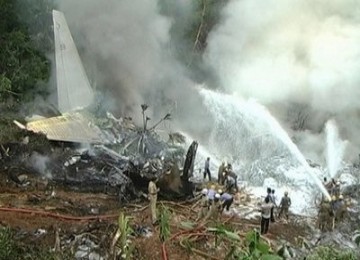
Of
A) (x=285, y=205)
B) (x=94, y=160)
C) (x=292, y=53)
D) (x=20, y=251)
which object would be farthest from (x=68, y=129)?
(x=292, y=53)

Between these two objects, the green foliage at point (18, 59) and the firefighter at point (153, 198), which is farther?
the green foliage at point (18, 59)

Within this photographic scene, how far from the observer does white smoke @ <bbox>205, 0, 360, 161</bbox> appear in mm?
21844

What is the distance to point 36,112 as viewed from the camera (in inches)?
675

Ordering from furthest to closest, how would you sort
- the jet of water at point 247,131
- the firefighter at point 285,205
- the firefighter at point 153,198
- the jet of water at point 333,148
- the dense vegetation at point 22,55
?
the jet of water at point 247,131, the jet of water at point 333,148, the dense vegetation at point 22,55, the firefighter at point 285,205, the firefighter at point 153,198

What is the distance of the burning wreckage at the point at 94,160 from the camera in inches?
497

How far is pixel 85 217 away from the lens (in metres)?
10.2

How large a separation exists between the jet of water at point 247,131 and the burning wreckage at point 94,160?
137 inches

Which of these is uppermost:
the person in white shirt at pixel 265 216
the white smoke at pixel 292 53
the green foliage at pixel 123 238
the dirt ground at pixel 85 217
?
the white smoke at pixel 292 53

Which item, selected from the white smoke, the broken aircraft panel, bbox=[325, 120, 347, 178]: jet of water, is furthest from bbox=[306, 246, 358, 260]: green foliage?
the white smoke

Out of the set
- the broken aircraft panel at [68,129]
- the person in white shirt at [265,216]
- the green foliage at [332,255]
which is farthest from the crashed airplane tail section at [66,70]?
the green foliage at [332,255]

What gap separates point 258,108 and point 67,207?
1193 centimetres

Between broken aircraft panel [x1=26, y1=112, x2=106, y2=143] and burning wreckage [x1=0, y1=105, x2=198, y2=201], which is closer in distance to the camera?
burning wreckage [x1=0, y1=105, x2=198, y2=201]

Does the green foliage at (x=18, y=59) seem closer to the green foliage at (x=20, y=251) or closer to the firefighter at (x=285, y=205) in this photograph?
the green foliage at (x=20, y=251)

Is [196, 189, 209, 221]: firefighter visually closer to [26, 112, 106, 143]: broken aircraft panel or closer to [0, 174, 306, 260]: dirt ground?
[0, 174, 306, 260]: dirt ground
